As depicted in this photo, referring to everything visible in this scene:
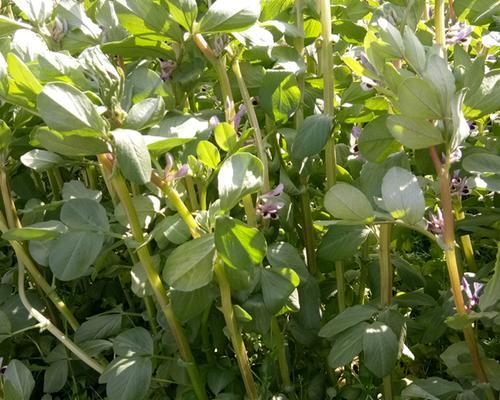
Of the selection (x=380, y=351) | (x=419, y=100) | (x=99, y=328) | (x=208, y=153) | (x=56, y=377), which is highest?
(x=419, y=100)

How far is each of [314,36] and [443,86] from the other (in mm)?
544

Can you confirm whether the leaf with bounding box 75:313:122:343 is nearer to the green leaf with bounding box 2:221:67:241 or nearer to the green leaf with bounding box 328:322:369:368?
the green leaf with bounding box 2:221:67:241

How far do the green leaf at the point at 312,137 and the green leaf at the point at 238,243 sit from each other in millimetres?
252

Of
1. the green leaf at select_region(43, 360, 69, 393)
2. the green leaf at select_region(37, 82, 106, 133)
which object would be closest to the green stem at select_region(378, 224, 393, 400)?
the green leaf at select_region(37, 82, 106, 133)

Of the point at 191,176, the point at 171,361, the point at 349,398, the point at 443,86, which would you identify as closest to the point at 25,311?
the point at 171,361

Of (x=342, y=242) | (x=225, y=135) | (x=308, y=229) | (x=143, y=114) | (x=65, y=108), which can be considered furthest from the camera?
(x=308, y=229)

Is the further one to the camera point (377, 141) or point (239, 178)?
point (377, 141)

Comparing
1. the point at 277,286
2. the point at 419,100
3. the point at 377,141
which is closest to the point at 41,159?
the point at 277,286

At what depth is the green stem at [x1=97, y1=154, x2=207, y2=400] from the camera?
106 centimetres

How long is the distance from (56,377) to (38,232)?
502mm

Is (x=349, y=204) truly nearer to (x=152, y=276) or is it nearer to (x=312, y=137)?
(x=312, y=137)

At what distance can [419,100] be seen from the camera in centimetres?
92

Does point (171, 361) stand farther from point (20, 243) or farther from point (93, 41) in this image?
point (93, 41)

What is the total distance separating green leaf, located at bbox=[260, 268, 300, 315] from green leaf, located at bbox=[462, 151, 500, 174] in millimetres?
330
